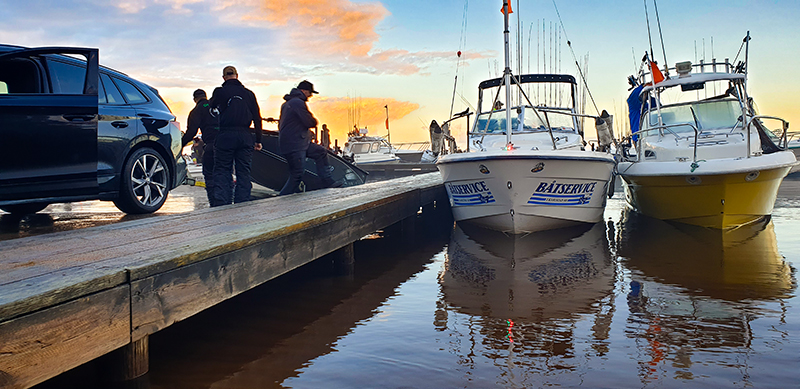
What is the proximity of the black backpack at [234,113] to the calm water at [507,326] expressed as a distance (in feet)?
6.14

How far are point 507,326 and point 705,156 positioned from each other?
20.6 feet

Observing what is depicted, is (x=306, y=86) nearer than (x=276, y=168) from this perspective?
Yes

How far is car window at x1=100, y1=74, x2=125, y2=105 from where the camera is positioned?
5.65 meters

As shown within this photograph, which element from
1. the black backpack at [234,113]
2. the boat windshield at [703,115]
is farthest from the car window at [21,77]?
the boat windshield at [703,115]

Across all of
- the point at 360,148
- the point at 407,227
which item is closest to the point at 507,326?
the point at 407,227

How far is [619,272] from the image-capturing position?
560cm

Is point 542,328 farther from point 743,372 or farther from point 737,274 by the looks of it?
point 737,274

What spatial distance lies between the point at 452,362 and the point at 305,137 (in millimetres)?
5383

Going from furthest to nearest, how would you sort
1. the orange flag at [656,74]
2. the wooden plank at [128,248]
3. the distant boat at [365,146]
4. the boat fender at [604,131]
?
the distant boat at [365,146] < the orange flag at [656,74] < the boat fender at [604,131] < the wooden plank at [128,248]

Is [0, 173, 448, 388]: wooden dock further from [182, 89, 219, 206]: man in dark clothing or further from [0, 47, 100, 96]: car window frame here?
[182, 89, 219, 206]: man in dark clothing

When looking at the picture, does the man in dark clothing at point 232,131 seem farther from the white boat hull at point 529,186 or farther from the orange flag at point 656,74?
the orange flag at point 656,74

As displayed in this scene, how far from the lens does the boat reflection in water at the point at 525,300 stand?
320 cm

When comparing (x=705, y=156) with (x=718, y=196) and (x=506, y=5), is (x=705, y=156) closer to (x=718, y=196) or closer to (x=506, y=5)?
(x=718, y=196)

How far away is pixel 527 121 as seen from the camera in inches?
370
